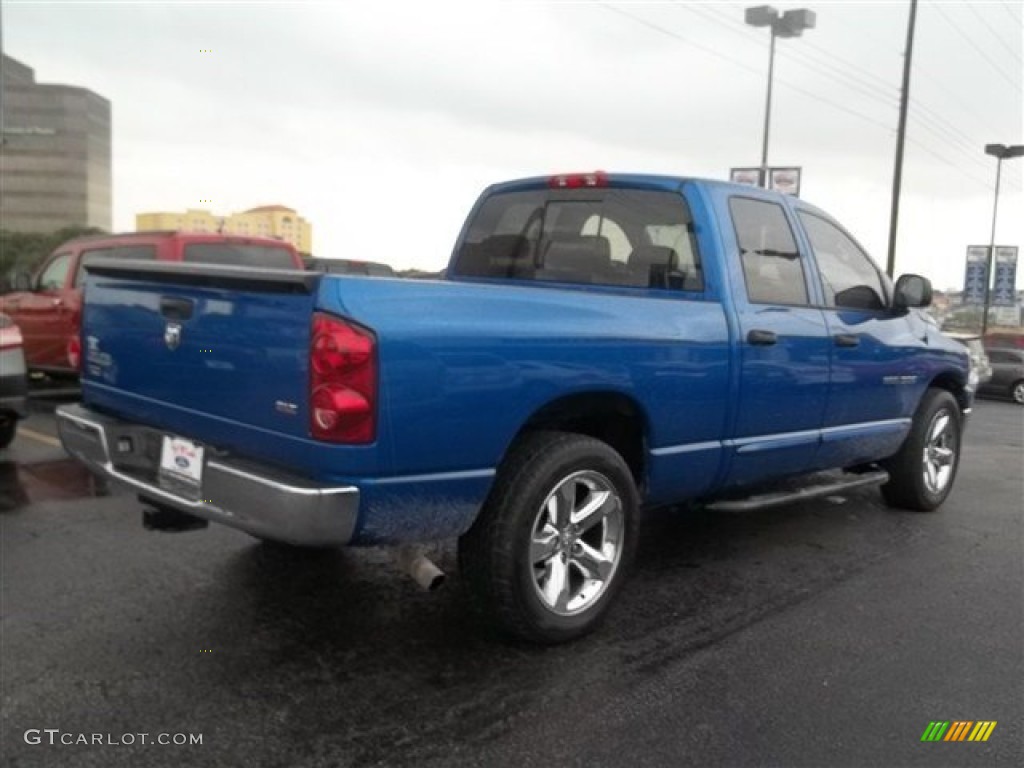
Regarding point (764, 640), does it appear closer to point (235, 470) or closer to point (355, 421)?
point (355, 421)

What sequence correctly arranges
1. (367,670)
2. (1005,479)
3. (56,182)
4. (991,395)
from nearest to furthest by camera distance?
(367,670), (1005,479), (991,395), (56,182)

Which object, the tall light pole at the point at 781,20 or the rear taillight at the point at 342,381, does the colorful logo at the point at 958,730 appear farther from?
the tall light pole at the point at 781,20

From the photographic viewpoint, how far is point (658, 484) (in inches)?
150

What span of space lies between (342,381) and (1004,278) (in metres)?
30.9

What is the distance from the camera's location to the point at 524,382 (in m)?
3.14

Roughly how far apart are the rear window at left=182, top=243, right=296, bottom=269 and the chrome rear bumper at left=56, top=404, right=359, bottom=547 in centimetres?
520

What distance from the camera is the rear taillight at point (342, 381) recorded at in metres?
2.72

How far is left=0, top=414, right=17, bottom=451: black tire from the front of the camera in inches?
261

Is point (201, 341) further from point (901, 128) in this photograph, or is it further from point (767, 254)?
point (901, 128)

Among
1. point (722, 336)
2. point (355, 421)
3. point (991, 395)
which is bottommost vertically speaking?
point (991, 395)

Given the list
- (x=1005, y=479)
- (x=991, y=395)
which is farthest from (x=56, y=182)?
(x=1005, y=479)

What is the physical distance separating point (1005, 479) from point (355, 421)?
6.56 metres

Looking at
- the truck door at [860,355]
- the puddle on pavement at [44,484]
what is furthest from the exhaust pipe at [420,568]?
the puddle on pavement at [44,484]

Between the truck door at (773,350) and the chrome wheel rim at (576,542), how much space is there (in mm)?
810
